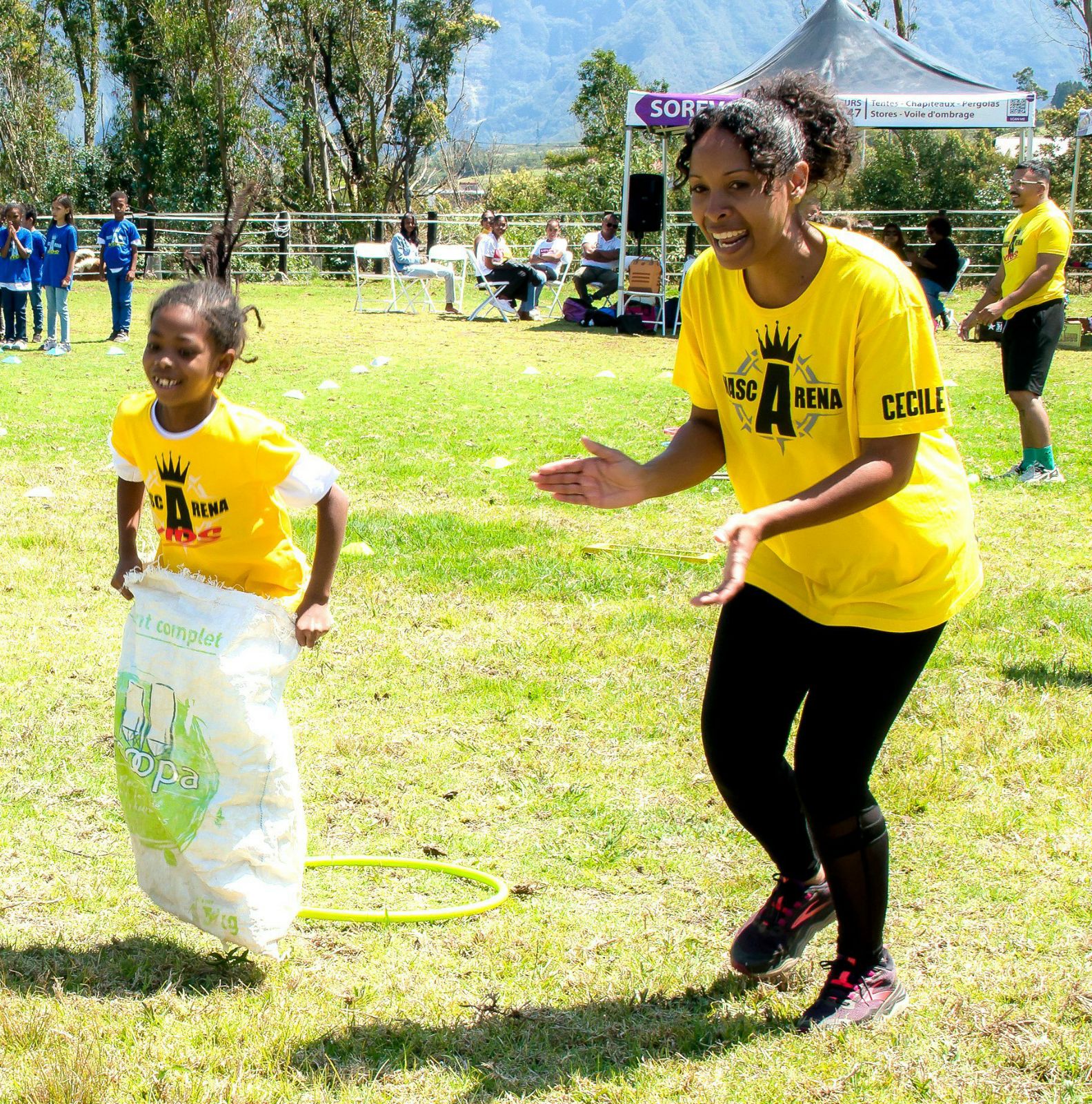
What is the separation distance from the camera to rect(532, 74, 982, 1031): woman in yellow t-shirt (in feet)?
7.75

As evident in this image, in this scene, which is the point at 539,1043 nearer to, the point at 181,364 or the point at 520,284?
the point at 181,364

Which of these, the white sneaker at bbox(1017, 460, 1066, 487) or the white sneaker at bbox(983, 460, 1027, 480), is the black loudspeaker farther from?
the white sneaker at bbox(1017, 460, 1066, 487)

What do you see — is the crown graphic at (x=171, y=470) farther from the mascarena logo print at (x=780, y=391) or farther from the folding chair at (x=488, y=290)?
the folding chair at (x=488, y=290)

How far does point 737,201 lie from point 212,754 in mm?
1624

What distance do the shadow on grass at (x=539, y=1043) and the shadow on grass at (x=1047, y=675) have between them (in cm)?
251

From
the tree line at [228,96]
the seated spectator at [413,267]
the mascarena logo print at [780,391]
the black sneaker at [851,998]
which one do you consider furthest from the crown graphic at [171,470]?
the tree line at [228,96]

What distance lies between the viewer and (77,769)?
4.02 m

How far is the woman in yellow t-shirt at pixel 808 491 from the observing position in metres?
2.36

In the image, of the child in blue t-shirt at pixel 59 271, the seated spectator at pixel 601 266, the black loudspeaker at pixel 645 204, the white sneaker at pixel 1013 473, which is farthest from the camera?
the seated spectator at pixel 601 266

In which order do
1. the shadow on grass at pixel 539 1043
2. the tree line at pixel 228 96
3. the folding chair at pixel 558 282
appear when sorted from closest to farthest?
the shadow on grass at pixel 539 1043 → the folding chair at pixel 558 282 → the tree line at pixel 228 96

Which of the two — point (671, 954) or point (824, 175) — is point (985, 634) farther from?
point (824, 175)

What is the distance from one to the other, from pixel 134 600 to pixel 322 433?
695 cm

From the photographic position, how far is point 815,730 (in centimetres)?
258

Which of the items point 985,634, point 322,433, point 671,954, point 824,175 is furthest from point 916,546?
point 322,433
